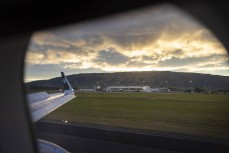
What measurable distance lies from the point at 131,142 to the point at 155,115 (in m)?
8.01

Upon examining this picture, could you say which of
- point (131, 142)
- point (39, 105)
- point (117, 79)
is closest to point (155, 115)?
point (131, 142)

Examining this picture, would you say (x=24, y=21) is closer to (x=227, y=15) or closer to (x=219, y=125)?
(x=227, y=15)

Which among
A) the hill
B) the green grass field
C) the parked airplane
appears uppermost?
the hill

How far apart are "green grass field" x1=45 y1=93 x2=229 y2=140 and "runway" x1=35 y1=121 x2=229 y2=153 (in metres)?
1.22

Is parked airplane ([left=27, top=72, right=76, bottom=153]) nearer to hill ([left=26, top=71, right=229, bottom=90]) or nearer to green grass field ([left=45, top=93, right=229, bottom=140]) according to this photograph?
hill ([left=26, top=71, right=229, bottom=90])

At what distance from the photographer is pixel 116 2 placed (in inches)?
54.5

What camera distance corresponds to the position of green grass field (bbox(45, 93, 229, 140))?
13094 mm

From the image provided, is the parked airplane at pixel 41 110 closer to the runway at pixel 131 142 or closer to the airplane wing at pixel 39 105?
the airplane wing at pixel 39 105

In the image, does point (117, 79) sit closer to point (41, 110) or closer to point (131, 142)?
point (131, 142)

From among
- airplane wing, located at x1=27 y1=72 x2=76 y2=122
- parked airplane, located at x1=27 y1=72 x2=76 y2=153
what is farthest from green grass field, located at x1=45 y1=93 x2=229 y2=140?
parked airplane, located at x1=27 y1=72 x2=76 y2=153

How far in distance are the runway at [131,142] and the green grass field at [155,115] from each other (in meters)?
1.22

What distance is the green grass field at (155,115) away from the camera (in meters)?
13.1

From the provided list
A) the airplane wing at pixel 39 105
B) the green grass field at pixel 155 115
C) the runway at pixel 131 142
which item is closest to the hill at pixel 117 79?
the airplane wing at pixel 39 105

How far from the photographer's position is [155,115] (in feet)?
57.8
